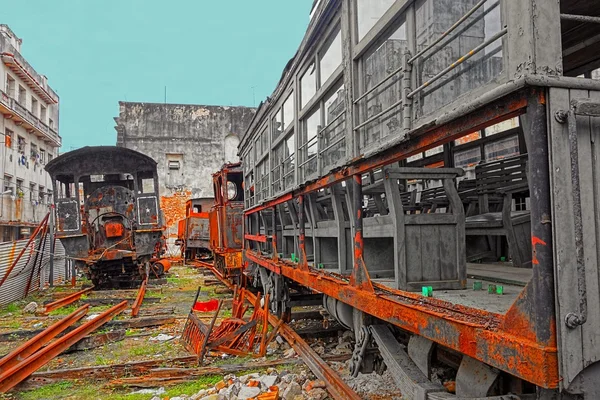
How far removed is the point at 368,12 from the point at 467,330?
8.10 ft

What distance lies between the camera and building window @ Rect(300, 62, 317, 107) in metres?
5.01

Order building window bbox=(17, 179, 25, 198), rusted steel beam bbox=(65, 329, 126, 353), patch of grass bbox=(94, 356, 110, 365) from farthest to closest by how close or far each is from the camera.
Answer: building window bbox=(17, 179, 25, 198) < rusted steel beam bbox=(65, 329, 126, 353) < patch of grass bbox=(94, 356, 110, 365)

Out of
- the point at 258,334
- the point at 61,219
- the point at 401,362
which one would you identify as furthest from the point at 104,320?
the point at 401,362

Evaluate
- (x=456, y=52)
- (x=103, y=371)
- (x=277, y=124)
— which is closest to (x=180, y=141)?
(x=277, y=124)

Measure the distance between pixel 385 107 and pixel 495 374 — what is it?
189 cm

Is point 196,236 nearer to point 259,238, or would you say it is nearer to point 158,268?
point 158,268

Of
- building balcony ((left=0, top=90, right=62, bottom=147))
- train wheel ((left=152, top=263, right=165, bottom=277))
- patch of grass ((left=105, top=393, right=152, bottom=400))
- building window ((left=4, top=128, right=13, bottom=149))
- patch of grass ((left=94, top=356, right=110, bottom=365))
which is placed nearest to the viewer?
patch of grass ((left=105, top=393, right=152, bottom=400))

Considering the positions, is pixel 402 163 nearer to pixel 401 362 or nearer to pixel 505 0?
pixel 401 362

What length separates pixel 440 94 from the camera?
252cm

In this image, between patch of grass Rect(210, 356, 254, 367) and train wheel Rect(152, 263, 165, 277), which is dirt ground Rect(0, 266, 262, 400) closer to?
patch of grass Rect(210, 356, 254, 367)

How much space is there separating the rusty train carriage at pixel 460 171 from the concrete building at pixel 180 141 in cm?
2242

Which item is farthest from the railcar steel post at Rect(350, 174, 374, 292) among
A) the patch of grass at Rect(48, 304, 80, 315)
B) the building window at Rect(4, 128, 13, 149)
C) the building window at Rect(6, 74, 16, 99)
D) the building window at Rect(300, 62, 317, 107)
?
the building window at Rect(6, 74, 16, 99)

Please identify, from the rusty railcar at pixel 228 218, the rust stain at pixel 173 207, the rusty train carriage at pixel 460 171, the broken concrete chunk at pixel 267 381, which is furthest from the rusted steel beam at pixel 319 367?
the rust stain at pixel 173 207

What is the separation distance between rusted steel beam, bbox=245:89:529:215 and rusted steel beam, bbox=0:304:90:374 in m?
4.70
